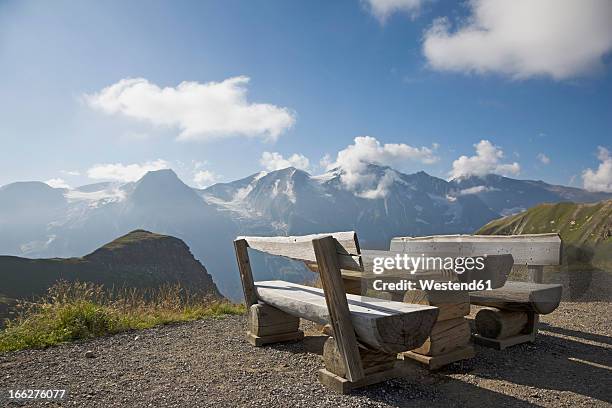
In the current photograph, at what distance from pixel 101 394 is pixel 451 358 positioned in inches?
163

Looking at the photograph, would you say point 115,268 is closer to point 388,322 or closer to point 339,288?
point 339,288

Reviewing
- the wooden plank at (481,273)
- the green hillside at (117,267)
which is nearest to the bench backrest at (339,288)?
the wooden plank at (481,273)

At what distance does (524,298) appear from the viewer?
558 centimetres

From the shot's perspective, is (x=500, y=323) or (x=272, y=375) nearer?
(x=272, y=375)

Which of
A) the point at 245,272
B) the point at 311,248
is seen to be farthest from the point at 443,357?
the point at 245,272

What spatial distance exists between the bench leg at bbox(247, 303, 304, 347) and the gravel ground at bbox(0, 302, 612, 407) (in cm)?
Result: 16

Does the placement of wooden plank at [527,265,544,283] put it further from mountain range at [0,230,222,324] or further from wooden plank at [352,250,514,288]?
mountain range at [0,230,222,324]

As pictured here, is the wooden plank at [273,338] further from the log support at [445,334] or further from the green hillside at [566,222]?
the green hillside at [566,222]

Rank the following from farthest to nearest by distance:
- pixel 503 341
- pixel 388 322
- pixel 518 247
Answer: pixel 518 247 → pixel 503 341 → pixel 388 322

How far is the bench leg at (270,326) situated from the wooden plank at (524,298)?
2.79 m

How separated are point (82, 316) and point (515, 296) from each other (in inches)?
282

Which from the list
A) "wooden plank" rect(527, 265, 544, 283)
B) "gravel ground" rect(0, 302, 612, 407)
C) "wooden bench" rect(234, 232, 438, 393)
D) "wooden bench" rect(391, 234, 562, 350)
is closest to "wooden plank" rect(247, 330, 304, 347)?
"gravel ground" rect(0, 302, 612, 407)

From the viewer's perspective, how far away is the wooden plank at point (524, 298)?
559 centimetres

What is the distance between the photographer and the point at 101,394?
448 centimetres
